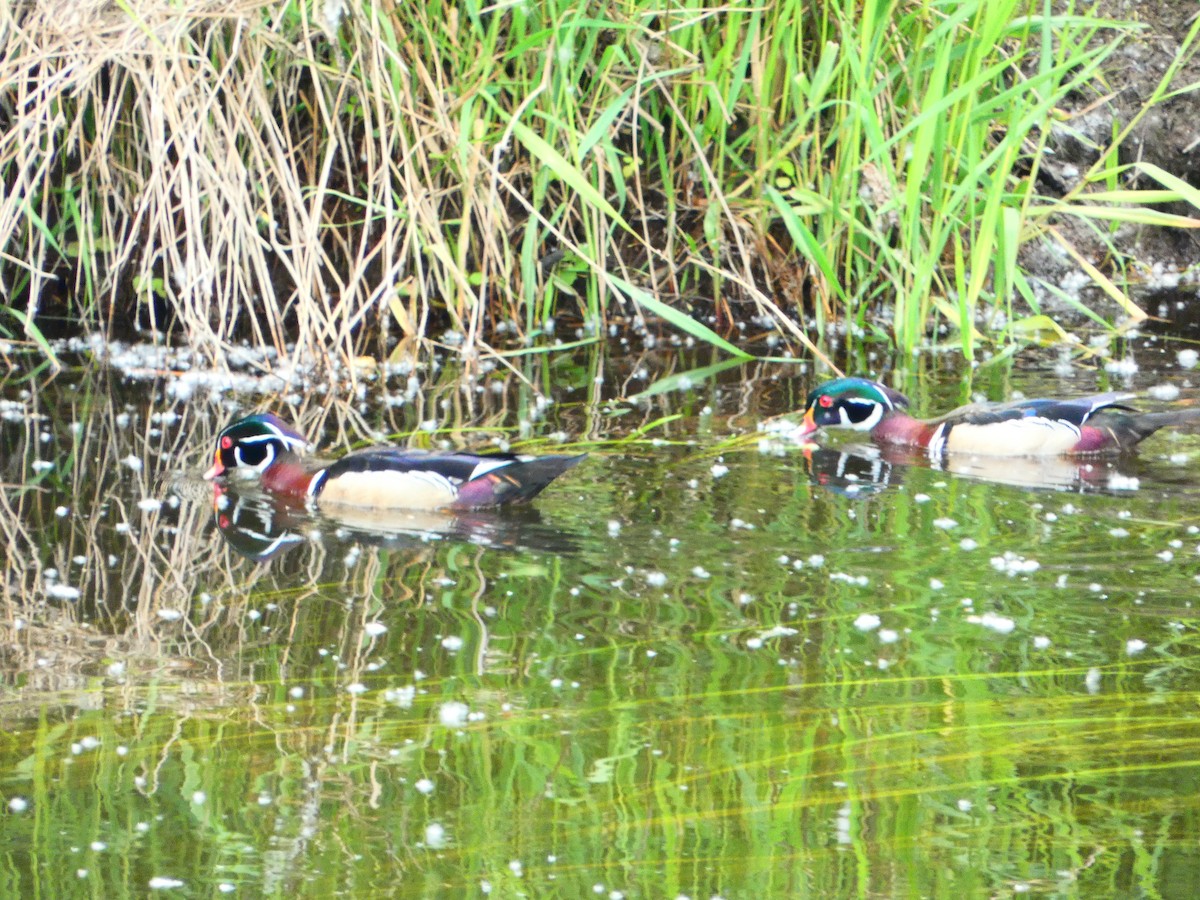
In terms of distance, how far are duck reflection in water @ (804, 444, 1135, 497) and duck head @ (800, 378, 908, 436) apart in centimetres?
11

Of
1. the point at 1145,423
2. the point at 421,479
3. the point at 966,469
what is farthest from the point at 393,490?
the point at 1145,423

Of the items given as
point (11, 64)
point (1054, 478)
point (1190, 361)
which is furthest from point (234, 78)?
point (1190, 361)

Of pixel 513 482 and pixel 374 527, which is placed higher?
pixel 513 482

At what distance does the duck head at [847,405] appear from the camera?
712 cm

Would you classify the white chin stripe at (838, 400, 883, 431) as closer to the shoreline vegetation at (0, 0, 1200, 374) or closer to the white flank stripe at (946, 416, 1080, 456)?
the white flank stripe at (946, 416, 1080, 456)

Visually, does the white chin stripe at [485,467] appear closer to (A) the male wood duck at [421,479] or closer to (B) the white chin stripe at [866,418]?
(A) the male wood duck at [421,479]

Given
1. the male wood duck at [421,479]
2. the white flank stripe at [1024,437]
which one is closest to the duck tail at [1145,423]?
the white flank stripe at [1024,437]

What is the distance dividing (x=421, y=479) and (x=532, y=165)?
2.62 m

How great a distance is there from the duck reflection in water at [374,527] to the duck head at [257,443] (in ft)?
0.46

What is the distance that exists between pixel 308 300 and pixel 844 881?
469cm

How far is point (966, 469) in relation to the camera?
6.75m

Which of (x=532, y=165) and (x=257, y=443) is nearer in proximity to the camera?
(x=257, y=443)

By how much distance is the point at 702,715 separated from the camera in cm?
425

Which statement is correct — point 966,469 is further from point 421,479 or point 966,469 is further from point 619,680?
point 619,680
